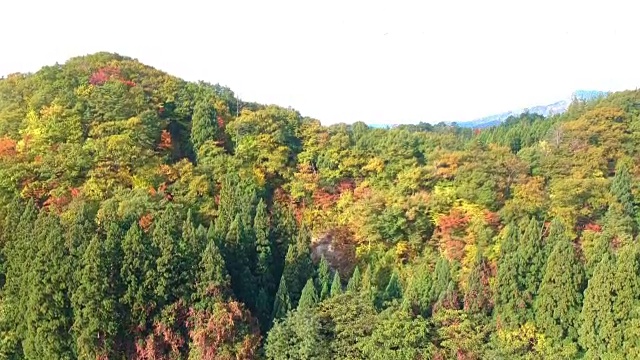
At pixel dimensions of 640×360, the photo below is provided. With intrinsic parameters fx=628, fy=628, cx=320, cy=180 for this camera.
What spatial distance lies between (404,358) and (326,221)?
10.1 m

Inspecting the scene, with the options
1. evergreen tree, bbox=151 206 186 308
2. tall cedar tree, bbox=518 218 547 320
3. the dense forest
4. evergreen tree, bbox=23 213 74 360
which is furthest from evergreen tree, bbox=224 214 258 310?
tall cedar tree, bbox=518 218 547 320

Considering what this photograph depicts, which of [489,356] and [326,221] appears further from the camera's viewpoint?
[326,221]

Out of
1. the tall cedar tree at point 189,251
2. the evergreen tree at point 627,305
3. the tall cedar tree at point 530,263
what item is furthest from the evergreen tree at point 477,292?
the tall cedar tree at point 189,251

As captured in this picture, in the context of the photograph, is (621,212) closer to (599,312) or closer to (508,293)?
(508,293)

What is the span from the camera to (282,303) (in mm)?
21438

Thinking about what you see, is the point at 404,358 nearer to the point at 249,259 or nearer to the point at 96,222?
the point at 249,259

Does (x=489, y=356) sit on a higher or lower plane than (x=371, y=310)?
lower

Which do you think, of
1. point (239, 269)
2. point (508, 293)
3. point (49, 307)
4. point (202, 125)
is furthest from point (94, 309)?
point (508, 293)

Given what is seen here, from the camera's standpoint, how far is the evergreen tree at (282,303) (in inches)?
838

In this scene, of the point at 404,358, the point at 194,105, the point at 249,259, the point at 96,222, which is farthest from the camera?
the point at 194,105

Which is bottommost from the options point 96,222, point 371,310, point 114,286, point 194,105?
point 371,310

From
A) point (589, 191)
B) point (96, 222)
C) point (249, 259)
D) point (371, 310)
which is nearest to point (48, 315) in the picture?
point (96, 222)

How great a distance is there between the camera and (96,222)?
21.4 m

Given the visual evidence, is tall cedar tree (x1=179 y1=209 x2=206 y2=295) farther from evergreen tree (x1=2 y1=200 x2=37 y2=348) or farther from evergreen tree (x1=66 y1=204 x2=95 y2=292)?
evergreen tree (x1=2 y1=200 x2=37 y2=348)
